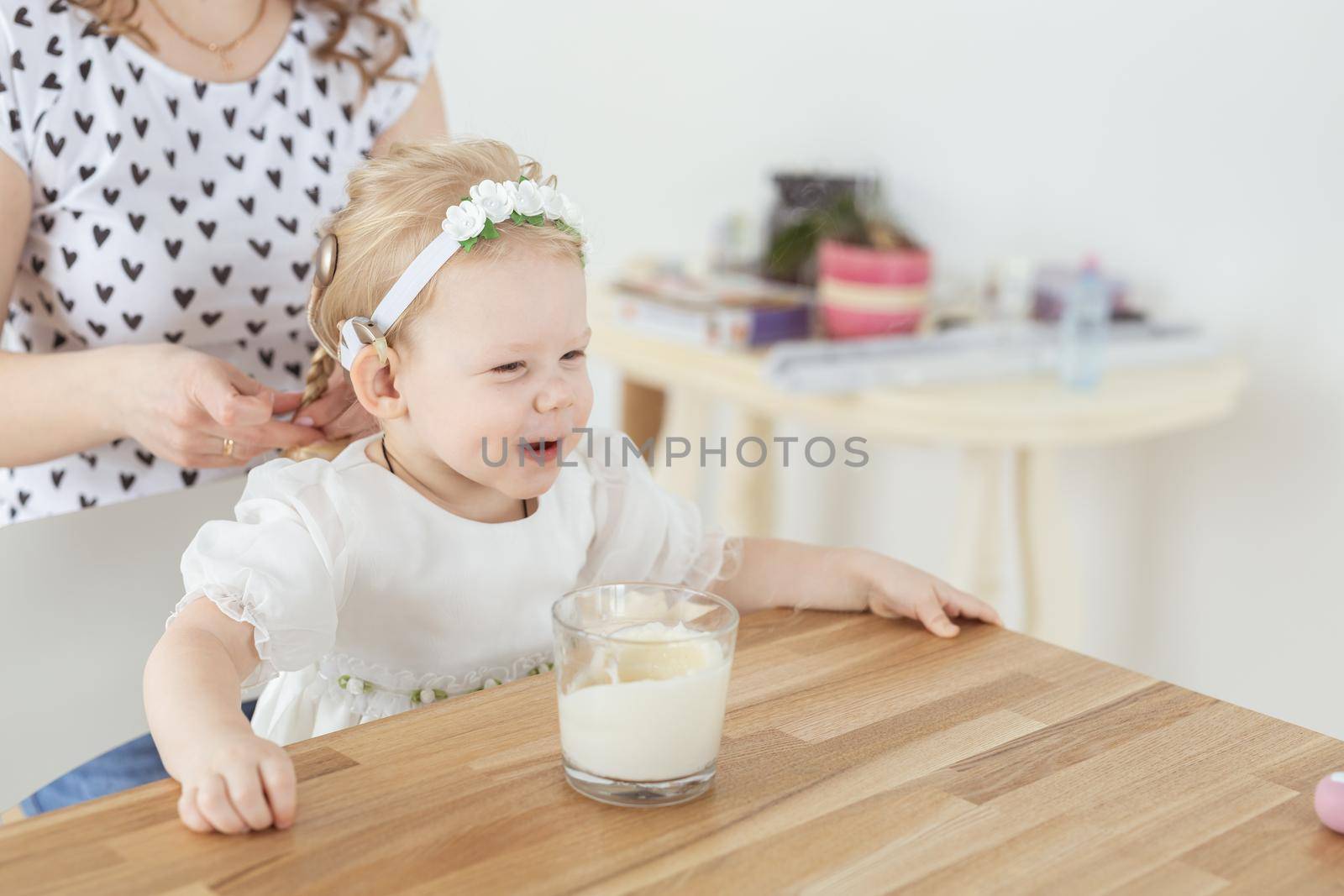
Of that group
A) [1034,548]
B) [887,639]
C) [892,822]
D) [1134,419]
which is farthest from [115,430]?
[1034,548]

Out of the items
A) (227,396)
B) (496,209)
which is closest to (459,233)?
(496,209)

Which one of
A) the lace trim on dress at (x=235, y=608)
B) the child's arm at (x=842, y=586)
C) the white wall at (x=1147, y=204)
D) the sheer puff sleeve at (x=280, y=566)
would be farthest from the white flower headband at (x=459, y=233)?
the white wall at (x=1147, y=204)

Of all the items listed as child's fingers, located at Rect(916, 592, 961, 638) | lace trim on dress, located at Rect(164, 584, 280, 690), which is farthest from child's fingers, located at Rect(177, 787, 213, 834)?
child's fingers, located at Rect(916, 592, 961, 638)

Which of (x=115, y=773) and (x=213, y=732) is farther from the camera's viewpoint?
(x=115, y=773)

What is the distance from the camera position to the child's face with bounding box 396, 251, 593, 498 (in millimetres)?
973

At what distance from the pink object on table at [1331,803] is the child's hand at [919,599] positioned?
12.4 inches

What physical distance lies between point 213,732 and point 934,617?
53 cm

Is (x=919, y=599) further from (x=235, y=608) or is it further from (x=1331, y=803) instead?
(x=235, y=608)

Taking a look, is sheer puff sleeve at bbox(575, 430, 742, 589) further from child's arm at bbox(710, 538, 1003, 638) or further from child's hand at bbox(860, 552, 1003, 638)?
child's hand at bbox(860, 552, 1003, 638)

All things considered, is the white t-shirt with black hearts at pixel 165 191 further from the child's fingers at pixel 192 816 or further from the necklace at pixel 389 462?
the child's fingers at pixel 192 816

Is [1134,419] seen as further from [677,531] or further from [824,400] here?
[677,531]

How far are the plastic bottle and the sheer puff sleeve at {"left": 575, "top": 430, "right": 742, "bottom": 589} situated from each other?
1.13 m

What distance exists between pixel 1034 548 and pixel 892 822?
66.3 inches

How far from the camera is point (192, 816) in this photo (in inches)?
27.0
